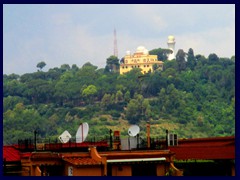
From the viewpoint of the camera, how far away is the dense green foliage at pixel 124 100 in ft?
277

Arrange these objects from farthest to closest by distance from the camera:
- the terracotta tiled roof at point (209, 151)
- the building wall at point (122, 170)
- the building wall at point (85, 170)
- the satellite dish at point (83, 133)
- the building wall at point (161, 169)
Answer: the satellite dish at point (83, 133) < the terracotta tiled roof at point (209, 151) < the building wall at point (161, 169) < the building wall at point (122, 170) < the building wall at point (85, 170)

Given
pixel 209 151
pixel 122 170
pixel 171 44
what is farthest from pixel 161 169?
pixel 171 44

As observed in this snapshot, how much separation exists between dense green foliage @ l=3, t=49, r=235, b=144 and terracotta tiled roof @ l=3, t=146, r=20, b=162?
5227 centimetres

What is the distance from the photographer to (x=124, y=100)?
95312 mm

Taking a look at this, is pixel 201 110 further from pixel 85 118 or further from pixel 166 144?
pixel 166 144

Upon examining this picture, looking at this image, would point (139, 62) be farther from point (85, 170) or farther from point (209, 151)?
point (85, 170)

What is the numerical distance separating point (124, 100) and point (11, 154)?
73.7 metres

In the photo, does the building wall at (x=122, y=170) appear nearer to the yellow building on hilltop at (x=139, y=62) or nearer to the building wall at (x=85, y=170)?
the building wall at (x=85, y=170)

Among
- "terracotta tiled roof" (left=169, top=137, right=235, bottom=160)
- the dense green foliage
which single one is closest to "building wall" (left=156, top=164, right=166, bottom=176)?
"terracotta tiled roof" (left=169, top=137, right=235, bottom=160)

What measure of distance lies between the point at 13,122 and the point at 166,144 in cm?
6177

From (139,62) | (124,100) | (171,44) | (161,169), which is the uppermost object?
(171,44)

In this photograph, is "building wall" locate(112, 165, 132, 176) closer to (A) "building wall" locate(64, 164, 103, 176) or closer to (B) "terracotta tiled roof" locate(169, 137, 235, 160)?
(A) "building wall" locate(64, 164, 103, 176)

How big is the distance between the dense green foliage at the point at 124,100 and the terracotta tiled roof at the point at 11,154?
171 feet

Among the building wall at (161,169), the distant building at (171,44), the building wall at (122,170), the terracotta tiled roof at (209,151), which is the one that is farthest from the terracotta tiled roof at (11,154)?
the distant building at (171,44)
